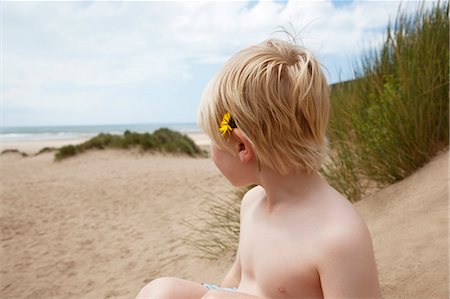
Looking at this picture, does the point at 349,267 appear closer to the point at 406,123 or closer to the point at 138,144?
the point at 406,123

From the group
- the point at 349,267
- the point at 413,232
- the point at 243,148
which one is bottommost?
the point at 413,232

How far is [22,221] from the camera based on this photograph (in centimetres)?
656

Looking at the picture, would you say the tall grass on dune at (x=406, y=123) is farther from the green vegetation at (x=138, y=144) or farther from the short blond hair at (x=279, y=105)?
the green vegetation at (x=138, y=144)

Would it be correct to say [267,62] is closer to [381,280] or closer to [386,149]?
[381,280]

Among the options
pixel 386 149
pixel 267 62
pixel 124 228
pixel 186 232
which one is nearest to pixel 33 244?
pixel 124 228

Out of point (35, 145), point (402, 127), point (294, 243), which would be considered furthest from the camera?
point (35, 145)

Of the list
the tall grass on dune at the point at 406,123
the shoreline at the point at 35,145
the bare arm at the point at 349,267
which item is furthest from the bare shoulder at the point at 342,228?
the shoreline at the point at 35,145

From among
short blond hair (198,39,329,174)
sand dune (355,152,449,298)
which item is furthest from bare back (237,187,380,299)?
sand dune (355,152,449,298)

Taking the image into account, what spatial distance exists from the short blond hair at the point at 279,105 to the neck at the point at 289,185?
0.10 feet

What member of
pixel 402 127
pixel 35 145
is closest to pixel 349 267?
pixel 402 127

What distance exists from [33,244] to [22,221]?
1.19m

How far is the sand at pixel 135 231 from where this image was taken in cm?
264

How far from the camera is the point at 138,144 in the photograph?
47.1ft

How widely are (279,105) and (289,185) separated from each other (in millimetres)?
268
